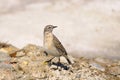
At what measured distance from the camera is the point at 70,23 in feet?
94.2

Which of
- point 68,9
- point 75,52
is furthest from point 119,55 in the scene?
point 68,9

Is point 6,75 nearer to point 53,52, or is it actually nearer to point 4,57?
point 53,52

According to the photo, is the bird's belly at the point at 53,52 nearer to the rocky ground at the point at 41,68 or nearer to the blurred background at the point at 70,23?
the rocky ground at the point at 41,68

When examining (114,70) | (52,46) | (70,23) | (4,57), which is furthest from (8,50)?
(70,23)

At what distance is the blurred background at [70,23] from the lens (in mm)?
23875

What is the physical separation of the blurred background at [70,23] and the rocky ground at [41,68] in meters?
4.82

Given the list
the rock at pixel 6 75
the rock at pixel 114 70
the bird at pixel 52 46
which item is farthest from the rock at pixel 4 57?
the rock at pixel 114 70

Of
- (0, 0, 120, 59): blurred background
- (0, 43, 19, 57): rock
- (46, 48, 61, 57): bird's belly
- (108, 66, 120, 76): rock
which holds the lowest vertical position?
(108, 66, 120, 76): rock

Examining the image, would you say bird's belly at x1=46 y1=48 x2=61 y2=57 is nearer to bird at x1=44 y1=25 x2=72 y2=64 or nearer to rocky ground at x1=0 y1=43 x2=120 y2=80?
bird at x1=44 y1=25 x2=72 y2=64

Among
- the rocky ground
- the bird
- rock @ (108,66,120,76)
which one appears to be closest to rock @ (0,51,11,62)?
the rocky ground

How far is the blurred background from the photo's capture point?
23875mm

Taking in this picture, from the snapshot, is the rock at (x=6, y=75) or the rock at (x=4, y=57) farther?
the rock at (x=4, y=57)

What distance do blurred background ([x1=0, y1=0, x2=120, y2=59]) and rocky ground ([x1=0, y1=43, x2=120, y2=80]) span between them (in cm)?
482

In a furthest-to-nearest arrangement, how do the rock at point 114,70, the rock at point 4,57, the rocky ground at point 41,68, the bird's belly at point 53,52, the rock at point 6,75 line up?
the rock at point 114,70, the rock at point 4,57, the bird's belly at point 53,52, the rocky ground at point 41,68, the rock at point 6,75
